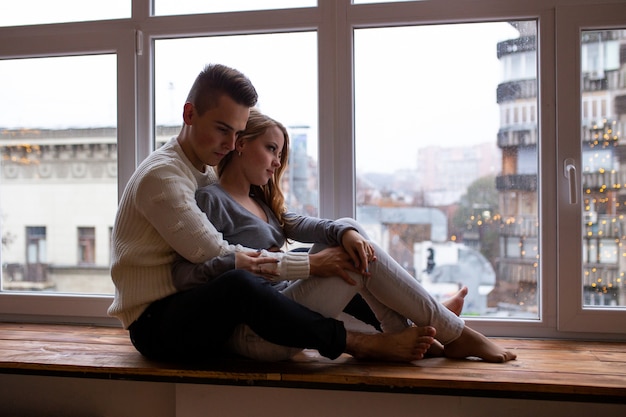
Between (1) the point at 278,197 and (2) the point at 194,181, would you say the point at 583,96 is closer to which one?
(1) the point at 278,197

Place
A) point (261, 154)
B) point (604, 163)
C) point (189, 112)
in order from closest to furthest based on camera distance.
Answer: point (189, 112)
point (261, 154)
point (604, 163)

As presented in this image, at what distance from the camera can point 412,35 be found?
6.70 ft

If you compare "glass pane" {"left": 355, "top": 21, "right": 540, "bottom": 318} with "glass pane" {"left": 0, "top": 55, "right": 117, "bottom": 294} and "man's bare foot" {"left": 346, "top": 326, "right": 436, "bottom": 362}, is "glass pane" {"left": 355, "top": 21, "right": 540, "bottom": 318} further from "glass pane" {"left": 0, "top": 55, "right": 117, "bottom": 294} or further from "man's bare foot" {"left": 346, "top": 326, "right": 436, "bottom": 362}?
"glass pane" {"left": 0, "top": 55, "right": 117, "bottom": 294}

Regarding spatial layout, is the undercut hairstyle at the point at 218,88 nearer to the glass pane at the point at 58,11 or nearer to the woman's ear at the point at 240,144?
the woman's ear at the point at 240,144

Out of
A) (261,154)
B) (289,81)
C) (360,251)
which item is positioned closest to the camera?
(360,251)

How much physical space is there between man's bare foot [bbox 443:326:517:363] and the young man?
0.42 ft

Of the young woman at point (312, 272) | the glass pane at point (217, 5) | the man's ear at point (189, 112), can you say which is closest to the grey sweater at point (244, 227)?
the young woman at point (312, 272)

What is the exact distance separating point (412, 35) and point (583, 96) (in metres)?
0.62

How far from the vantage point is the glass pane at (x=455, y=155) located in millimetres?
2002

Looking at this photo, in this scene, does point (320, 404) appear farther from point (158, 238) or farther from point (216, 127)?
point (216, 127)

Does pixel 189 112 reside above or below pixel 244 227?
above

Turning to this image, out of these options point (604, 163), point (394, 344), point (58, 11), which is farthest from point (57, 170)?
point (604, 163)

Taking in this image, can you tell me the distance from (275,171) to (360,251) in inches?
18.5

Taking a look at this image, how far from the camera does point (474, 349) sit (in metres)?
1.69
